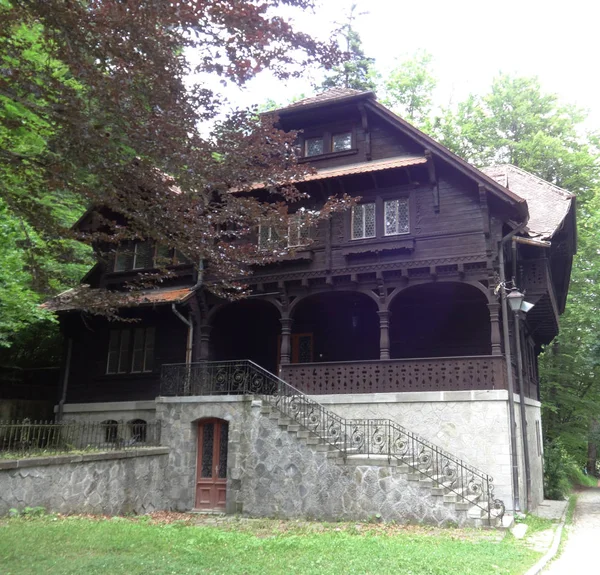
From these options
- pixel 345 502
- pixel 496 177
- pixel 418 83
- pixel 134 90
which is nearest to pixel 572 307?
pixel 496 177

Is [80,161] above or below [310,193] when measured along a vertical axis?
below

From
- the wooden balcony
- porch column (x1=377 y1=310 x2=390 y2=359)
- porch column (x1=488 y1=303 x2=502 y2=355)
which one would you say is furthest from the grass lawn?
porch column (x1=377 y1=310 x2=390 y2=359)

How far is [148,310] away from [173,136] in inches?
511

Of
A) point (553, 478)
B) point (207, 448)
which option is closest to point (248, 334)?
point (207, 448)

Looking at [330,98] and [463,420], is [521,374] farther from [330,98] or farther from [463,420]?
[330,98]

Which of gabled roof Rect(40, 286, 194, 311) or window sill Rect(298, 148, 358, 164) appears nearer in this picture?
gabled roof Rect(40, 286, 194, 311)

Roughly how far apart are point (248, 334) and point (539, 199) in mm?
11127

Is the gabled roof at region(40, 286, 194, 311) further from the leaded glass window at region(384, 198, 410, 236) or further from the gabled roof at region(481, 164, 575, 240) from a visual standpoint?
the gabled roof at region(481, 164, 575, 240)

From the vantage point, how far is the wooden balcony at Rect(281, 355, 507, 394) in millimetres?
15773

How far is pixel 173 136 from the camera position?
31.6 ft

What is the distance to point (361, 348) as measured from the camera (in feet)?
67.7

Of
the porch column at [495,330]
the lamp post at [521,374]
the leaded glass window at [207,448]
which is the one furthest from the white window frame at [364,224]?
the leaded glass window at [207,448]

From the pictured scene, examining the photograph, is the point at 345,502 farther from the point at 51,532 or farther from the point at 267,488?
the point at 51,532

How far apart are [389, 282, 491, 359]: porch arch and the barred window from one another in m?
2.15
